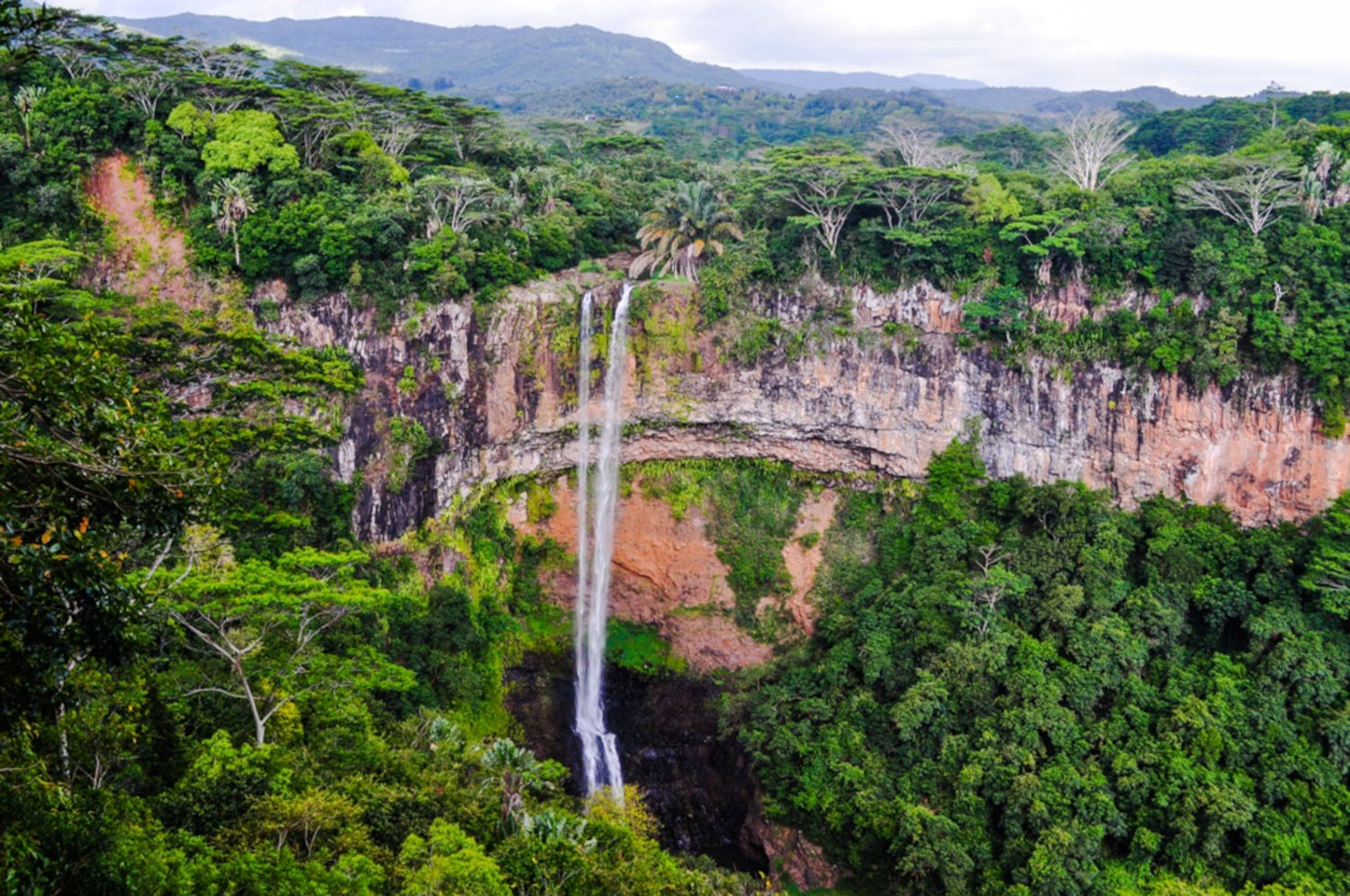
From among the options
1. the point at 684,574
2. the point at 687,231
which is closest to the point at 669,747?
the point at 684,574

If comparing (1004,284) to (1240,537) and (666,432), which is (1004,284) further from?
(666,432)

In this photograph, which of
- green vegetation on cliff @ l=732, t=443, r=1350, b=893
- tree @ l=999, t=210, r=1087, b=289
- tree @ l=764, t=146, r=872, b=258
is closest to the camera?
green vegetation on cliff @ l=732, t=443, r=1350, b=893

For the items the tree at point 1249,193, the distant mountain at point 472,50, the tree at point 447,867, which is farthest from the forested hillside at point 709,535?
the distant mountain at point 472,50

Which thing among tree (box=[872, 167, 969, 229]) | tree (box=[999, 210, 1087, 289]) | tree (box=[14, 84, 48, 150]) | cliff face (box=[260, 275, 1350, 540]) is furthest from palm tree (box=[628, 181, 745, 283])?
tree (box=[14, 84, 48, 150])

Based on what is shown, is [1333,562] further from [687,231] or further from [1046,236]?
[687,231]

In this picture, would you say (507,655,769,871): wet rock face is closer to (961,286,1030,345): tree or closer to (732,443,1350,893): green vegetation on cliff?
(732,443,1350,893): green vegetation on cliff

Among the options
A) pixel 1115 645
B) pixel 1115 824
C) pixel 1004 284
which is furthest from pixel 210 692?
pixel 1004 284
